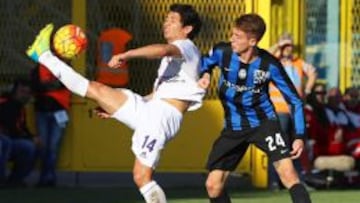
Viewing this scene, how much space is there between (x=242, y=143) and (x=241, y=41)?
90 centimetres

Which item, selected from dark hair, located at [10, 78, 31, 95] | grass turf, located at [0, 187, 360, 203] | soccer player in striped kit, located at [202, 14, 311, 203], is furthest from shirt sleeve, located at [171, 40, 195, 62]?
dark hair, located at [10, 78, 31, 95]

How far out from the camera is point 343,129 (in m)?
16.5

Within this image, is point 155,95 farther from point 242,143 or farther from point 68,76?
point 242,143

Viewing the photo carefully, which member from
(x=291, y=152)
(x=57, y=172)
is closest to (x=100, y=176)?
(x=57, y=172)

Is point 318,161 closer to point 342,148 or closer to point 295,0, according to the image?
point 342,148

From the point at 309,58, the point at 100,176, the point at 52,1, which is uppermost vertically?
the point at 52,1

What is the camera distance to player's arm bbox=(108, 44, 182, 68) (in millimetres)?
8992

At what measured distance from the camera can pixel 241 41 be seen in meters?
10.2

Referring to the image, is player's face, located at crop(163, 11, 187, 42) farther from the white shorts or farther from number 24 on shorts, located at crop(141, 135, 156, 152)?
number 24 on shorts, located at crop(141, 135, 156, 152)

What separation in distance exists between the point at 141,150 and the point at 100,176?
7473 mm

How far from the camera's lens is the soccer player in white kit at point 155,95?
9.54m

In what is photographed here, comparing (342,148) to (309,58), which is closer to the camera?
(342,148)

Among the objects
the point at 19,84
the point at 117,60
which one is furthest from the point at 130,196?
the point at 117,60

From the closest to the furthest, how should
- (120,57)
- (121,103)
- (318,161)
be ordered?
(120,57) < (121,103) < (318,161)
